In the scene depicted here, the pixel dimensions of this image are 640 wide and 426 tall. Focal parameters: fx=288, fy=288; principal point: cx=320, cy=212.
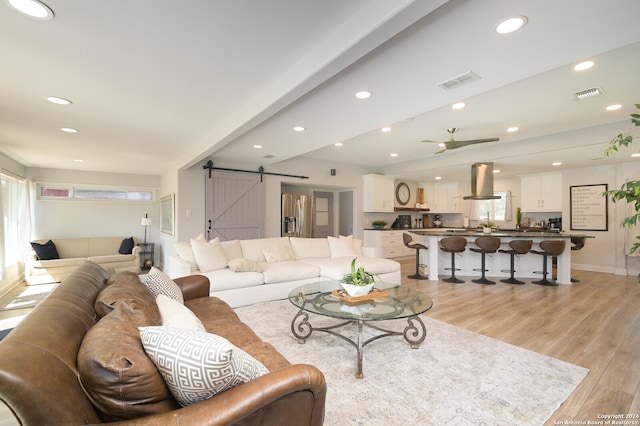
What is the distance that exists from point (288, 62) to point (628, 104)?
4.18m

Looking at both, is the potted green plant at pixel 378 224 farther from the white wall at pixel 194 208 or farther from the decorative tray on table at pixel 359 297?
the decorative tray on table at pixel 359 297

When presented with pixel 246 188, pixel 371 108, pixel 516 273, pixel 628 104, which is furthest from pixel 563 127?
pixel 246 188

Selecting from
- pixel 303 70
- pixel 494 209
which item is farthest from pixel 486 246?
pixel 303 70

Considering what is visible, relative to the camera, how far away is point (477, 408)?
5.99 ft

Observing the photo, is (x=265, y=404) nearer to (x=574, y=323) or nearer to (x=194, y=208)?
(x=574, y=323)

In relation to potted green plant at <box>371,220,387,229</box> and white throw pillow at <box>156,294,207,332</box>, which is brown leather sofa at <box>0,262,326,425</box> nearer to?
white throw pillow at <box>156,294,207,332</box>

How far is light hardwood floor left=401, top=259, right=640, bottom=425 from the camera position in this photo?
1.96m

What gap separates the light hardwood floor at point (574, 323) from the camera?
1955 millimetres

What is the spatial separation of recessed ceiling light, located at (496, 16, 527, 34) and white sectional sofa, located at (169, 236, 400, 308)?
3.18 meters

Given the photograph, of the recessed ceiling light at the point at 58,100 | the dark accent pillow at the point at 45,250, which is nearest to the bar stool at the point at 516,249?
the recessed ceiling light at the point at 58,100

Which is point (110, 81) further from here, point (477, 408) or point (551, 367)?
point (551, 367)

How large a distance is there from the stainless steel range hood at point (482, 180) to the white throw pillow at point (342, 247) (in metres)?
3.00

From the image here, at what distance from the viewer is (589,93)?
316 centimetres

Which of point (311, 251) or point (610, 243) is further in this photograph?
point (610, 243)
